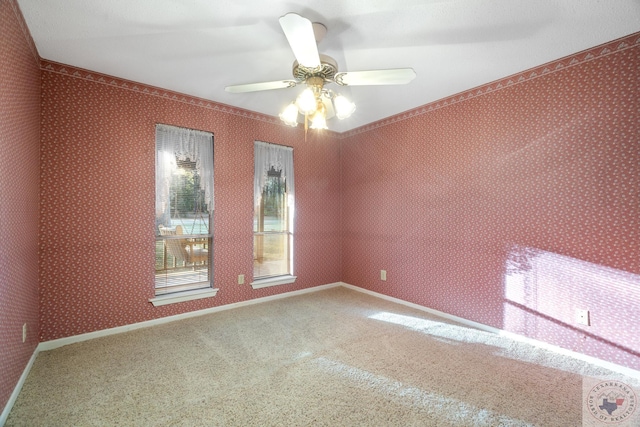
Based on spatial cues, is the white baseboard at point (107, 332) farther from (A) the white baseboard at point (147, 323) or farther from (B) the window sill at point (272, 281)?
(B) the window sill at point (272, 281)

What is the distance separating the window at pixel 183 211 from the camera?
3.08 metres

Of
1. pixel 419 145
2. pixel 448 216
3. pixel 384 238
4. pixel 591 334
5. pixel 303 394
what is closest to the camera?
pixel 303 394

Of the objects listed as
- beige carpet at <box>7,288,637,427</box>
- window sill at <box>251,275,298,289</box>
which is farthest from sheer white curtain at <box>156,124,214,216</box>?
beige carpet at <box>7,288,637,427</box>

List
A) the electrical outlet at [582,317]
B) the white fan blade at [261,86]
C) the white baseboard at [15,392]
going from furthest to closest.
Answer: the electrical outlet at [582,317] → the white fan blade at [261,86] → the white baseboard at [15,392]

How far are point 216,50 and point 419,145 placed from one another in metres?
2.45

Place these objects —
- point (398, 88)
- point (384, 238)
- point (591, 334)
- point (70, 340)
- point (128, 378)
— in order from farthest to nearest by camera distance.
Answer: point (384, 238) < point (398, 88) < point (70, 340) < point (591, 334) < point (128, 378)

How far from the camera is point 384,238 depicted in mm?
3934

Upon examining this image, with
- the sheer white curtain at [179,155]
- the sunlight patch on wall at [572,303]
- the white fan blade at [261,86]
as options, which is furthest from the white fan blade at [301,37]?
the sunlight patch on wall at [572,303]

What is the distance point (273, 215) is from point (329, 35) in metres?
2.45

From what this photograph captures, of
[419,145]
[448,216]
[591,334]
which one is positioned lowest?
[591,334]

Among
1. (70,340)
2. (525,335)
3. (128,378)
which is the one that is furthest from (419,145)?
(70,340)

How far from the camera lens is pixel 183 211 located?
127 inches

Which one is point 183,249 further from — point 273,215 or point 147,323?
point 273,215

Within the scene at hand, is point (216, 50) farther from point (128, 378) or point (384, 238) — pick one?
point (384, 238)
